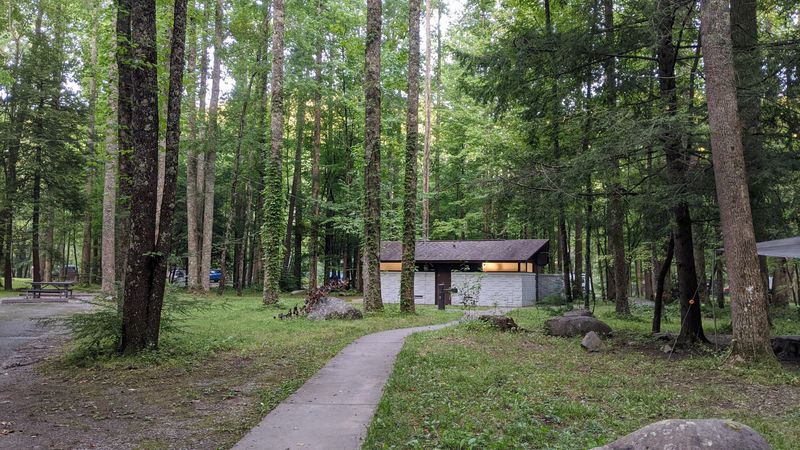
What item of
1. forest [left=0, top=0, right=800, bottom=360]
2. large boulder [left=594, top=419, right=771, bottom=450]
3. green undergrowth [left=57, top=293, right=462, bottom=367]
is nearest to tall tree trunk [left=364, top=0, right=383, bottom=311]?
forest [left=0, top=0, right=800, bottom=360]

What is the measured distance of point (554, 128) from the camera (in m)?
13.4

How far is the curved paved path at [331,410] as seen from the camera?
4.34 m

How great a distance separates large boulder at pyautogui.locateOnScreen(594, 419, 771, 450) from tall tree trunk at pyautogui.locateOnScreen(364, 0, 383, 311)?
12593mm

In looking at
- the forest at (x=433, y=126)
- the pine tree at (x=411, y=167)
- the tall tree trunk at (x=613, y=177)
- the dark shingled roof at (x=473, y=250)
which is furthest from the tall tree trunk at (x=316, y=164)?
the tall tree trunk at (x=613, y=177)

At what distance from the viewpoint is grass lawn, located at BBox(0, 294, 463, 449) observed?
477 centimetres

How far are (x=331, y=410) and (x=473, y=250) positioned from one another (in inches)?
869

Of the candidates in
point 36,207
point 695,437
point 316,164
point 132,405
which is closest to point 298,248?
point 316,164

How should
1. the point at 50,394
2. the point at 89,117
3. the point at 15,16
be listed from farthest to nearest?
the point at 89,117 → the point at 15,16 → the point at 50,394

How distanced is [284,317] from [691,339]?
1069 cm

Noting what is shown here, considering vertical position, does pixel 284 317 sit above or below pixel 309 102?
below

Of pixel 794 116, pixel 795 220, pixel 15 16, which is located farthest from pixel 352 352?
pixel 15 16

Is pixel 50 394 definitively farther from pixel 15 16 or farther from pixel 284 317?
pixel 15 16

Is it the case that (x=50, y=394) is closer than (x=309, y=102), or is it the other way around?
(x=50, y=394)

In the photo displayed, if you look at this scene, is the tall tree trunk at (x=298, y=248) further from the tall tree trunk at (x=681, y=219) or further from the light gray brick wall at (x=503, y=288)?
the tall tree trunk at (x=681, y=219)
